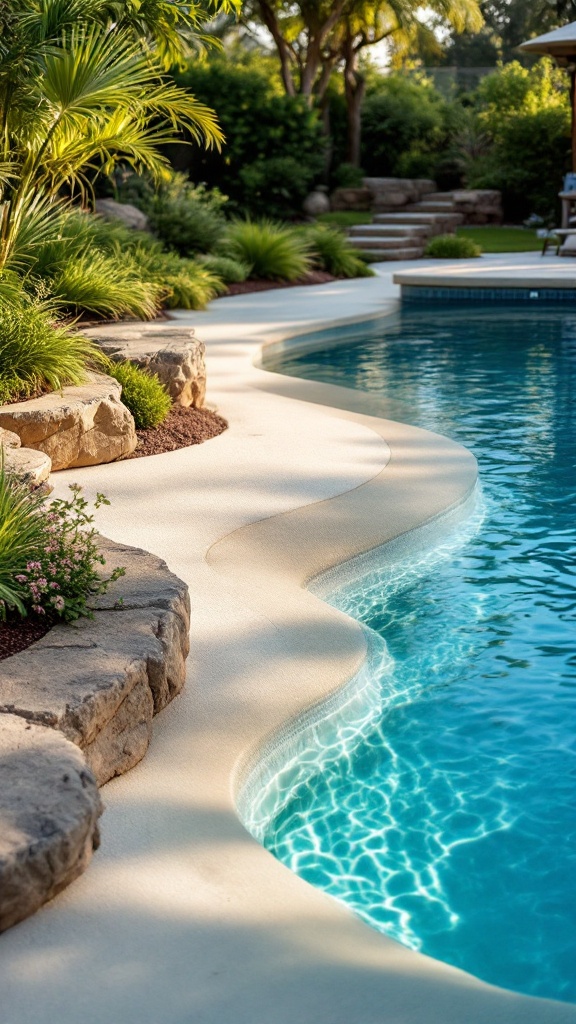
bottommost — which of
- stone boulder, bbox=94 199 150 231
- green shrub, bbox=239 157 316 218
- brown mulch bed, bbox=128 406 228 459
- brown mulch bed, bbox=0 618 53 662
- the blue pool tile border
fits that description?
brown mulch bed, bbox=128 406 228 459

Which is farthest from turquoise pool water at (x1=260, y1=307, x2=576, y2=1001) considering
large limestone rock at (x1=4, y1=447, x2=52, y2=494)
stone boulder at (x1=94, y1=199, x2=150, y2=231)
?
stone boulder at (x1=94, y1=199, x2=150, y2=231)

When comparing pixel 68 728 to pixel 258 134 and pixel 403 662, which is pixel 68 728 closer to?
pixel 403 662

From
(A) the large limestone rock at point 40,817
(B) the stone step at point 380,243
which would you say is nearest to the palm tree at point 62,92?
(A) the large limestone rock at point 40,817

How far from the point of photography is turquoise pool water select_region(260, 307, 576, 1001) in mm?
2742

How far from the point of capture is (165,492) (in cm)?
555

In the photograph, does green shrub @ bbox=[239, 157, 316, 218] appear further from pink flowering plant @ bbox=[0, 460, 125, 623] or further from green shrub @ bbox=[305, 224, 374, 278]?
pink flowering plant @ bbox=[0, 460, 125, 623]

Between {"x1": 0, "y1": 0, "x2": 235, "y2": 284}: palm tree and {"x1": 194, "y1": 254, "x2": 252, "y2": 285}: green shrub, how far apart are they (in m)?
6.09

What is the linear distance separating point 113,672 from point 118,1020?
1113mm

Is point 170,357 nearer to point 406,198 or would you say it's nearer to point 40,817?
point 40,817

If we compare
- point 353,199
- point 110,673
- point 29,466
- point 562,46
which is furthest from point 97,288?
point 353,199

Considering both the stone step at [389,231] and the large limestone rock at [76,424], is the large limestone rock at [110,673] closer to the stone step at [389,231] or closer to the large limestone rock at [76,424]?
the large limestone rock at [76,424]

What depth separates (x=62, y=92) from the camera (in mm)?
6594

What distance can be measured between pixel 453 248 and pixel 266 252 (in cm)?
460

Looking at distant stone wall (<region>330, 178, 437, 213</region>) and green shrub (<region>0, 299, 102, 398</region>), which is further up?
distant stone wall (<region>330, 178, 437, 213</region>)
